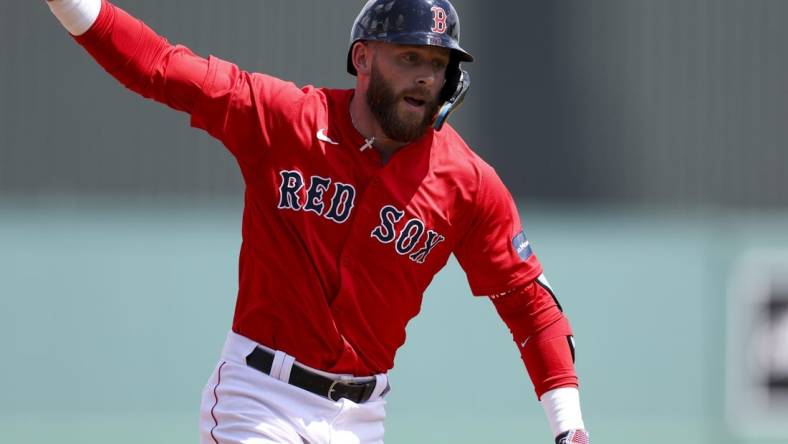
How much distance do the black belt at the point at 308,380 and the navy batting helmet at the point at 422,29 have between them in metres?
0.91

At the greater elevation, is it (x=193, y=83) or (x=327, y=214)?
(x=193, y=83)

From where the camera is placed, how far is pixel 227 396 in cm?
416

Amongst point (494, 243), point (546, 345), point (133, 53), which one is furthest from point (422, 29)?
point (546, 345)

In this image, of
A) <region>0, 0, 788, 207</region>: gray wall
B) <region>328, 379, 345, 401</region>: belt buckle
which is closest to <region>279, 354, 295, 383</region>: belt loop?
<region>328, 379, 345, 401</region>: belt buckle

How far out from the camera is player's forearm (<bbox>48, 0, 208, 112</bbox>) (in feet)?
12.7

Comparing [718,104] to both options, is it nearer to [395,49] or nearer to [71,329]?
[71,329]

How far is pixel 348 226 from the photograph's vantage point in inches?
167

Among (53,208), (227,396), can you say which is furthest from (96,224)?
(227,396)

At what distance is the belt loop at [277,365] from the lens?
4.12 meters

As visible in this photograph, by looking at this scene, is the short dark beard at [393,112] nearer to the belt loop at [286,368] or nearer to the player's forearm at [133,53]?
the player's forearm at [133,53]

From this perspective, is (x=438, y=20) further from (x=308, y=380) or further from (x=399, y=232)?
(x=308, y=380)

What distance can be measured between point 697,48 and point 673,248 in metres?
1.64

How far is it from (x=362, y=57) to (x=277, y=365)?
112cm

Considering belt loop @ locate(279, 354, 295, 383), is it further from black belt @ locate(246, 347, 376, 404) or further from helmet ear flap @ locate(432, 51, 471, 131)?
helmet ear flap @ locate(432, 51, 471, 131)
